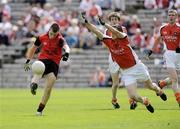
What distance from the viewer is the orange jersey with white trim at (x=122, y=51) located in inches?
774

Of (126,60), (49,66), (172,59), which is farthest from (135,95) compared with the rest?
(172,59)

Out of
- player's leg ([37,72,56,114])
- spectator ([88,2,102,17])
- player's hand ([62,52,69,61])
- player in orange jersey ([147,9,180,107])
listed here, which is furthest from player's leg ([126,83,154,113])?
spectator ([88,2,102,17])

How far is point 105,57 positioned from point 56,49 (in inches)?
810

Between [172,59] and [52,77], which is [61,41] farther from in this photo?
[172,59]

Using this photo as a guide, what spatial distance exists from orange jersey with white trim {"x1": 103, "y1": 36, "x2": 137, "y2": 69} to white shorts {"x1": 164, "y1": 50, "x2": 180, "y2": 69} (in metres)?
2.55

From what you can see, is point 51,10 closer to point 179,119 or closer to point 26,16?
point 26,16

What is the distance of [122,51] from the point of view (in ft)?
64.8

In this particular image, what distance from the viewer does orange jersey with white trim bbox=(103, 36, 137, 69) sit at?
1967 centimetres

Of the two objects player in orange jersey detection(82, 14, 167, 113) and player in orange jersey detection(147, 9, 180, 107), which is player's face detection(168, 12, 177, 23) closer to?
player in orange jersey detection(147, 9, 180, 107)

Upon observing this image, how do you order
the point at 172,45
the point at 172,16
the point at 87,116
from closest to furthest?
1. the point at 87,116
2. the point at 172,16
3. the point at 172,45

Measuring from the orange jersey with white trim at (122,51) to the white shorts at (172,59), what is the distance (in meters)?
2.55

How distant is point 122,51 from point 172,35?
2.99 meters

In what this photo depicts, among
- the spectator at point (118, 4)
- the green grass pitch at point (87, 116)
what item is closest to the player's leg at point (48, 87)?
the green grass pitch at point (87, 116)

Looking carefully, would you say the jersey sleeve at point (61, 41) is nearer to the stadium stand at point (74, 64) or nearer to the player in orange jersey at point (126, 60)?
the player in orange jersey at point (126, 60)
